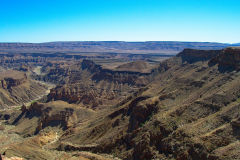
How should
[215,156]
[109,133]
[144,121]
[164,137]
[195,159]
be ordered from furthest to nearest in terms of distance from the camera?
[109,133], [144,121], [164,137], [195,159], [215,156]

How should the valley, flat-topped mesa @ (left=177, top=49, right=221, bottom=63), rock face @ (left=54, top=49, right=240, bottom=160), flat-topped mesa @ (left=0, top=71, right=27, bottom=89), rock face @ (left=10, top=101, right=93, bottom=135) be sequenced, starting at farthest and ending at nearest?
1. flat-topped mesa @ (left=0, top=71, right=27, bottom=89)
2. flat-topped mesa @ (left=177, top=49, right=221, bottom=63)
3. rock face @ (left=10, top=101, right=93, bottom=135)
4. the valley
5. rock face @ (left=54, top=49, right=240, bottom=160)

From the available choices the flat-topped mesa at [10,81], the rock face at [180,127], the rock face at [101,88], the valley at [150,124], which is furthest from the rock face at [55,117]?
the flat-topped mesa at [10,81]

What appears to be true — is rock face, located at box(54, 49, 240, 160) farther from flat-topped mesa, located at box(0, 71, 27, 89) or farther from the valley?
flat-topped mesa, located at box(0, 71, 27, 89)

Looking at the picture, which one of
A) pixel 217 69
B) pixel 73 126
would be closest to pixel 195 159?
pixel 217 69

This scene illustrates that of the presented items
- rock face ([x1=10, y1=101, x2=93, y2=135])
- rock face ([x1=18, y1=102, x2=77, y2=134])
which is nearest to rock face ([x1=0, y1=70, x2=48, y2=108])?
rock face ([x1=10, y1=101, x2=93, y2=135])

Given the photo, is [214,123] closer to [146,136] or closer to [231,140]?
[231,140]

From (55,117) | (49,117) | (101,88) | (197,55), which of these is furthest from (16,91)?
(197,55)

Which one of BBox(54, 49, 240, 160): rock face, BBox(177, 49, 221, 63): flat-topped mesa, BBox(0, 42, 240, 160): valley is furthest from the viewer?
BBox(177, 49, 221, 63): flat-topped mesa

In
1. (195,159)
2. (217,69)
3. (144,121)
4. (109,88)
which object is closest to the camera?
(195,159)

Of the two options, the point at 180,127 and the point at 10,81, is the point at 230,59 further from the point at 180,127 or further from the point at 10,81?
the point at 10,81
